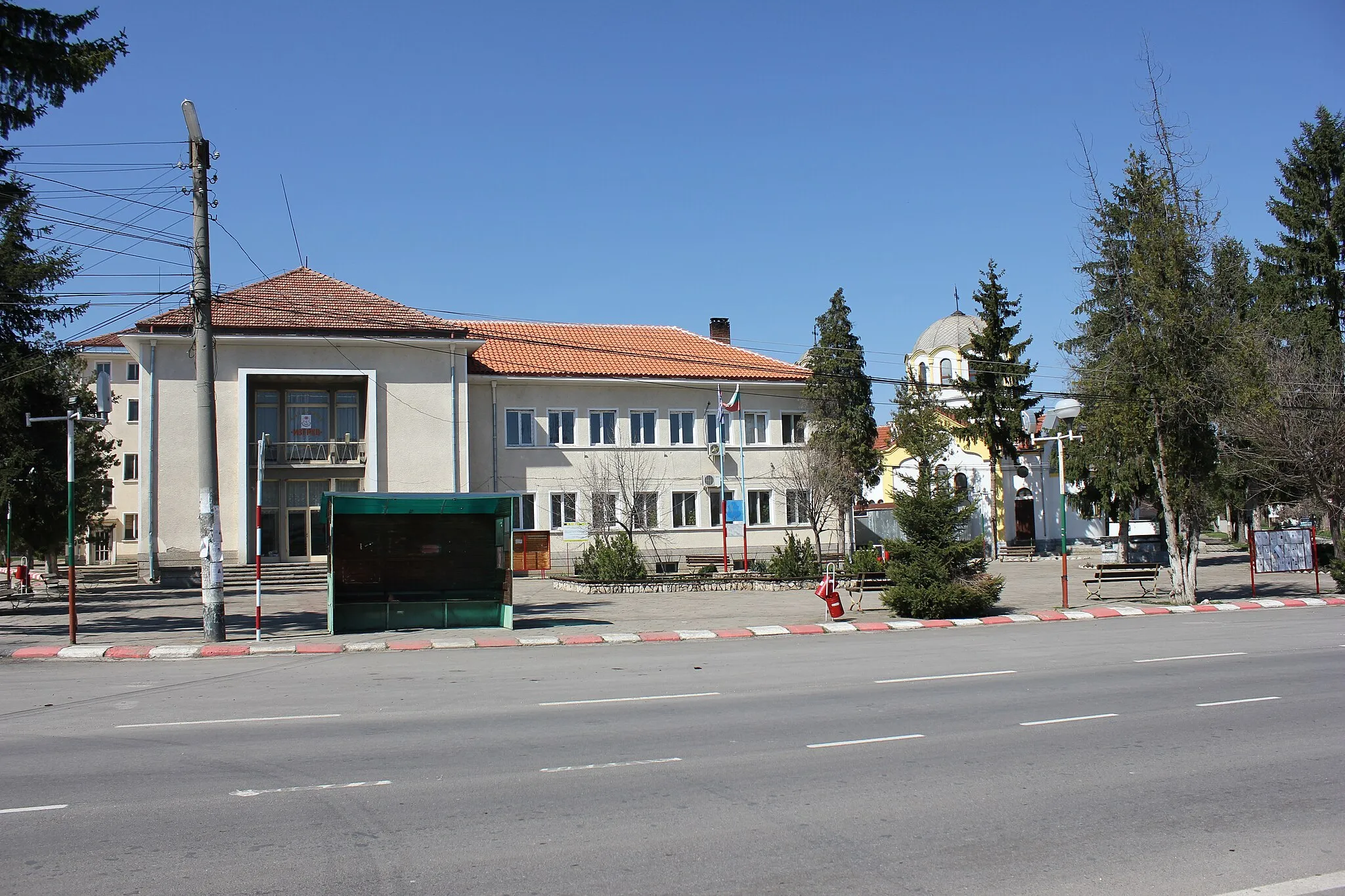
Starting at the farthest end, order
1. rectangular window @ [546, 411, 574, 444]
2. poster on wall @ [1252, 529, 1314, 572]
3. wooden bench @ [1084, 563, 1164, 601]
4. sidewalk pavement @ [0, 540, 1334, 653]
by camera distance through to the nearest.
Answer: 1. rectangular window @ [546, 411, 574, 444]
2. poster on wall @ [1252, 529, 1314, 572]
3. wooden bench @ [1084, 563, 1164, 601]
4. sidewalk pavement @ [0, 540, 1334, 653]

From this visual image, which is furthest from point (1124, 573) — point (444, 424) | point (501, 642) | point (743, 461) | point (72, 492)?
point (72, 492)

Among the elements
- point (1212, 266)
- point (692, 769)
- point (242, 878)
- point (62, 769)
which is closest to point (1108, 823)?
point (692, 769)

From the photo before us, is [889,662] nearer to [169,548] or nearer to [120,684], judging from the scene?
[120,684]

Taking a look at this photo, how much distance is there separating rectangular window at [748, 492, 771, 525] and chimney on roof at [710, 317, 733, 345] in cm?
1159

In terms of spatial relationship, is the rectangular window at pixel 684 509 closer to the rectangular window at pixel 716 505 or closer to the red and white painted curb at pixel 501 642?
the rectangular window at pixel 716 505

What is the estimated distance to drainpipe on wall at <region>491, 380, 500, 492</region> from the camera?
4225 centimetres

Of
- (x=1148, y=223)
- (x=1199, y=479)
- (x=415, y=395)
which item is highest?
(x=1148, y=223)

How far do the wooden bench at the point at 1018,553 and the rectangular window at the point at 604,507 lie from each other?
21288mm

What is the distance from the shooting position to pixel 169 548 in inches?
1447

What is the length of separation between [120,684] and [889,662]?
37.1 feet

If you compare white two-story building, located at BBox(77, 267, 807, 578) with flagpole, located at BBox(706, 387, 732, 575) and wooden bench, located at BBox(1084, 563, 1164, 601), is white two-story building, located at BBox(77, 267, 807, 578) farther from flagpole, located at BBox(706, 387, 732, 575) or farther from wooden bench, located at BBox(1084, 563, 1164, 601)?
wooden bench, located at BBox(1084, 563, 1164, 601)

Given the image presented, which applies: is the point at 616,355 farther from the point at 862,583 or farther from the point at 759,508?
the point at 862,583

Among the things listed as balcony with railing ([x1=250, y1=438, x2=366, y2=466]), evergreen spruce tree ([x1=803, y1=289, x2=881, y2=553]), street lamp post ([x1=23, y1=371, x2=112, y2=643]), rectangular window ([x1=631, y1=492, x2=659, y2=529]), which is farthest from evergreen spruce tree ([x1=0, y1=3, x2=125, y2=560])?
evergreen spruce tree ([x1=803, y1=289, x2=881, y2=553])

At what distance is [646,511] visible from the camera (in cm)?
4359
